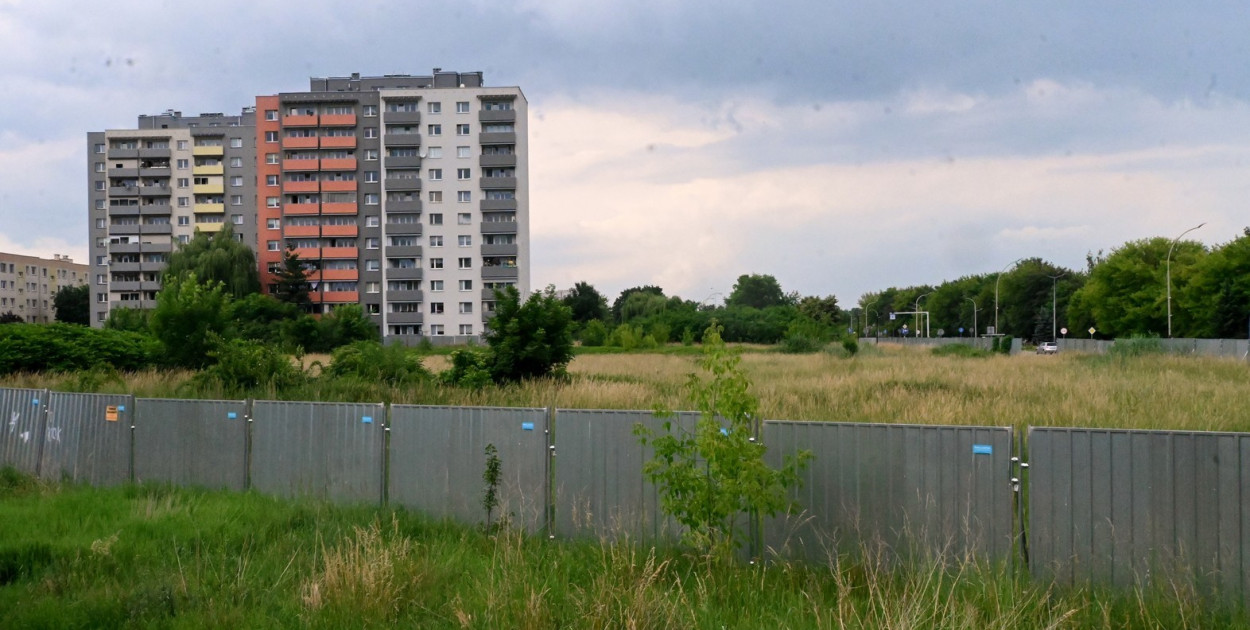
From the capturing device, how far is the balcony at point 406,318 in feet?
292

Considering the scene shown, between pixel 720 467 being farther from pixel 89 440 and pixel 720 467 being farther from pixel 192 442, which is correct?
pixel 89 440

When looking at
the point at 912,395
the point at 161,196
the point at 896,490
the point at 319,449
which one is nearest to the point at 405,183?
the point at 161,196

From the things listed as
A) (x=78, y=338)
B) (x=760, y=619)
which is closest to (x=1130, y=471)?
(x=760, y=619)

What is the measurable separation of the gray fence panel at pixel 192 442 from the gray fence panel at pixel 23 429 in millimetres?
2901

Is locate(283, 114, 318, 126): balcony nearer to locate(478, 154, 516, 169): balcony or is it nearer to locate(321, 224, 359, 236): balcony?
locate(321, 224, 359, 236): balcony

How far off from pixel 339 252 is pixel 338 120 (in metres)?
12.7

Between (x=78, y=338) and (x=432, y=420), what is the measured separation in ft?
76.5

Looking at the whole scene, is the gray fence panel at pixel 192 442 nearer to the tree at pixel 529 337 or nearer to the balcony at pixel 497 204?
the tree at pixel 529 337

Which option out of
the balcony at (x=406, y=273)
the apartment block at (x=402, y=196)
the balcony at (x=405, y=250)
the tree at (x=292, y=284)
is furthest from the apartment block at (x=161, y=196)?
the balcony at (x=406, y=273)

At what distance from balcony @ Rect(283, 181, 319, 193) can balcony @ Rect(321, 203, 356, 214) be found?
6.55 feet

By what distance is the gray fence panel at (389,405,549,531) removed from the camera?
11.2 m

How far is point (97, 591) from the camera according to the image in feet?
25.3

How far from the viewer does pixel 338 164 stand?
297 feet

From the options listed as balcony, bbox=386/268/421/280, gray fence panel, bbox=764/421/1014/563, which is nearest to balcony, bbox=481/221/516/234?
balcony, bbox=386/268/421/280
